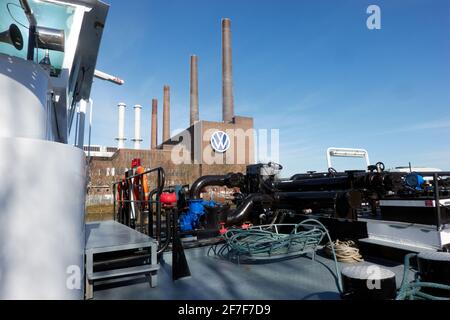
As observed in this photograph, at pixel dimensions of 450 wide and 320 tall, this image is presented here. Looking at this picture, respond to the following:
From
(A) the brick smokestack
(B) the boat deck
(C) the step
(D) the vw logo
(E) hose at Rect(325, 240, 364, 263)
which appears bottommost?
(B) the boat deck

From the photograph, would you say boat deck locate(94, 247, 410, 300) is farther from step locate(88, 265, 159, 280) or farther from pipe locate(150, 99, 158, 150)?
pipe locate(150, 99, 158, 150)

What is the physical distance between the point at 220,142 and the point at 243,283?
25.3 metres

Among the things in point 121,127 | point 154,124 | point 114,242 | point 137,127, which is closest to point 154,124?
point 154,124

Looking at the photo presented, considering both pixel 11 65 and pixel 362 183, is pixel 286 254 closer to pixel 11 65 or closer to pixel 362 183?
pixel 362 183

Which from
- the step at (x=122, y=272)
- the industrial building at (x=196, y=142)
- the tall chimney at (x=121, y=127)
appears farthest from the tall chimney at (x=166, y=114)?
the step at (x=122, y=272)

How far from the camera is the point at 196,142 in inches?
1113

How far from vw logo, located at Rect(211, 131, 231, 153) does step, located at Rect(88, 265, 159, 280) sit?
2484cm

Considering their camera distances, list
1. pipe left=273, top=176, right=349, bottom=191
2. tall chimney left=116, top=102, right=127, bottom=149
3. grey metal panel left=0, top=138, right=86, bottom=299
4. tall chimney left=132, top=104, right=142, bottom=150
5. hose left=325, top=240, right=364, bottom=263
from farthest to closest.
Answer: tall chimney left=132, top=104, right=142, bottom=150 < tall chimney left=116, top=102, right=127, bottom=149 < pipe left=273, top=176, right=349, bottom=191 < hose left=325, top=240, right=364, bottom=263 < grey metal panel left=0, top=138, right=86, bottom=299

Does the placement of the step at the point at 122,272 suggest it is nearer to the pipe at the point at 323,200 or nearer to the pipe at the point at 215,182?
the pipe at the point at 323,200

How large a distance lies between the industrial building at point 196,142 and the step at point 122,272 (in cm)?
1573

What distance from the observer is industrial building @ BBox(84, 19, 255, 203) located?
66.5ft

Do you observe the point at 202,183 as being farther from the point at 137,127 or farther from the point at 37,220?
the point at 137,127

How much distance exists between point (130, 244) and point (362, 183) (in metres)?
3.53

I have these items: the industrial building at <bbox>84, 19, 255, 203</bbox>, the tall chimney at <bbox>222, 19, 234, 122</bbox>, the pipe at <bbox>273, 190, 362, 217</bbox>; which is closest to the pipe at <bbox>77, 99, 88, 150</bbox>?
the pipe at <bbox>273, 190, 362, 217</bbox>
